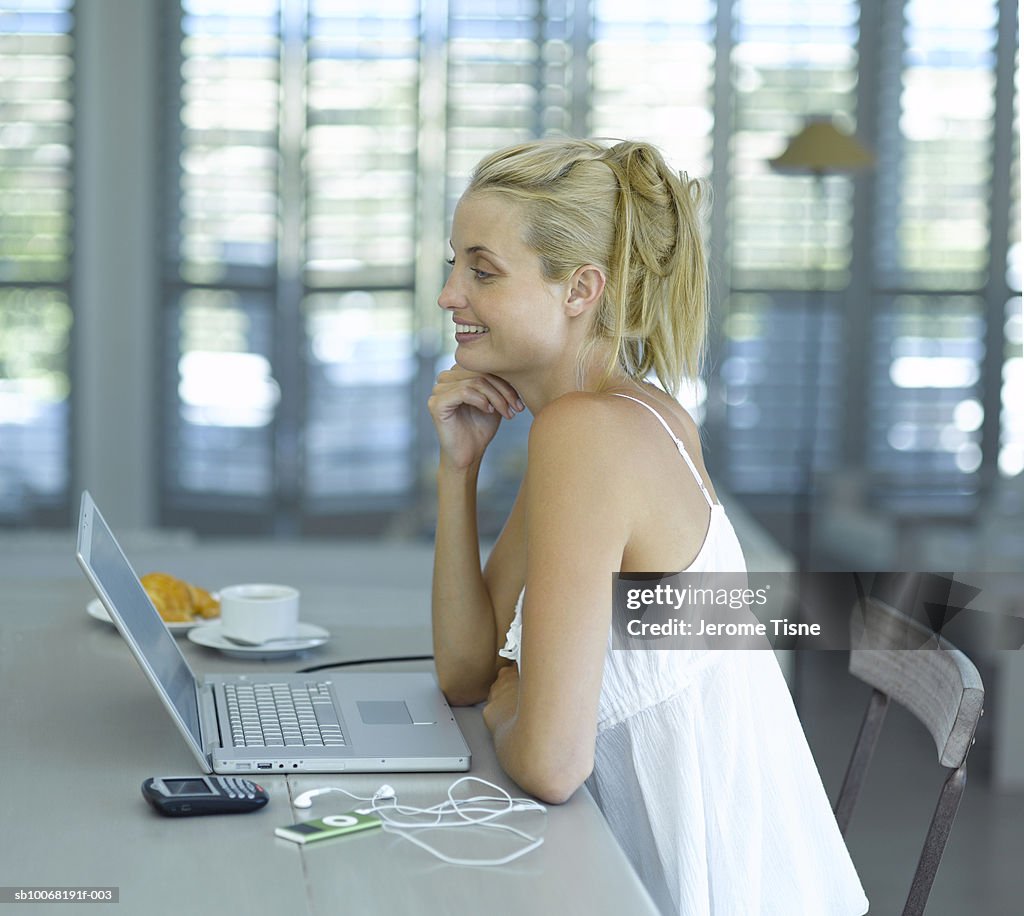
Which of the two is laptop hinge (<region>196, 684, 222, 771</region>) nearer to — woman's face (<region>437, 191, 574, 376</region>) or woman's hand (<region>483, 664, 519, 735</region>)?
woman's hand (<region>483, 664, 519, 735</region>)

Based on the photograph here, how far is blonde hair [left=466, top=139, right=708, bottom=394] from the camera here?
1211 mm

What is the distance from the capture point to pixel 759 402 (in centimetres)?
493

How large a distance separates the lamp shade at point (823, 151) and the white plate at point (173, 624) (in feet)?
10.5

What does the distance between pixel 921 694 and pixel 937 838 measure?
0.15 metres

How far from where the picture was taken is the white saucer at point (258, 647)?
145cm

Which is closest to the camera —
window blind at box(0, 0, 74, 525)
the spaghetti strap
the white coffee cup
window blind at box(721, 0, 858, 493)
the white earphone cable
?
the white earphone cable

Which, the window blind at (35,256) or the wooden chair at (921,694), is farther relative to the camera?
the window blind at (35,256)

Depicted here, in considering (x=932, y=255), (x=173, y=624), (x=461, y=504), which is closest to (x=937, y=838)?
(x=461, y=504)

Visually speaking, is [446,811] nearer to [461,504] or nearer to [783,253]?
[461,504]

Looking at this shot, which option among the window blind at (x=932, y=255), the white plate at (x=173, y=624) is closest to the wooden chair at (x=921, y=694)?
the white plate at (x=173, y=624)

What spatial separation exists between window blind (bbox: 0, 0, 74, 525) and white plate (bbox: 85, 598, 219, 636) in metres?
3.29

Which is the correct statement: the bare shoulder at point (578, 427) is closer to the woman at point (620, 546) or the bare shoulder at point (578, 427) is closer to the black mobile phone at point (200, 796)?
the woman at point (620, 546)

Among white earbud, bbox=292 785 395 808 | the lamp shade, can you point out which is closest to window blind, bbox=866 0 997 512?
the lamp shade

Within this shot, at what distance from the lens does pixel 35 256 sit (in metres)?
4.66
